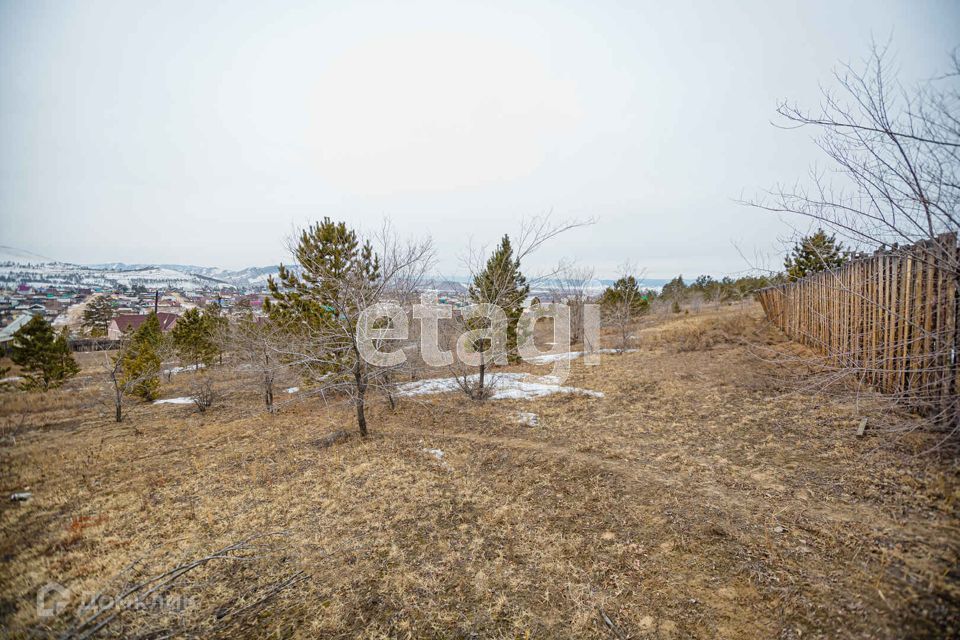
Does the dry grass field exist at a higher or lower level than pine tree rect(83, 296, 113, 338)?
lower

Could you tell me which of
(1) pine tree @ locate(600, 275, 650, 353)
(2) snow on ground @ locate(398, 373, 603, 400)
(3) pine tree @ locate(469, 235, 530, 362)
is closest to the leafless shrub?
(2) snow on ground @ locate(398, 373, 603, 400)

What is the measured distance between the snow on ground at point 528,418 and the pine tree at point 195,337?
16.4 meters

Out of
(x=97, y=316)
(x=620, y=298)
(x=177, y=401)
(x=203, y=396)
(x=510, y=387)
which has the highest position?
(x=620, y=298)

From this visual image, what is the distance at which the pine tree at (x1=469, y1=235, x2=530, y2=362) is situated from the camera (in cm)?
856

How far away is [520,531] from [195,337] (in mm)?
19852

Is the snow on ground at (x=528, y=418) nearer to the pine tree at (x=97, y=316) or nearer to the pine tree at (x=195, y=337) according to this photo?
the pine tree at (x=195, y=337)

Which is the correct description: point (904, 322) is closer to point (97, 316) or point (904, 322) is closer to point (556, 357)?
point (556, 357)

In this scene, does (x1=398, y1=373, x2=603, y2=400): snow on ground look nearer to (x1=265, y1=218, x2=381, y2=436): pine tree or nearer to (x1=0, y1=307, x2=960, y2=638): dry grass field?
(x1=0, y1=307, x2=960, y2=638): dry grass field

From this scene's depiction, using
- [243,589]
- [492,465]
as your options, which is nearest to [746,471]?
[492,465]

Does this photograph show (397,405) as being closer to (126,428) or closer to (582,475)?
(582,475)

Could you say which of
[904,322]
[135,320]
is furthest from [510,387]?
[135,320]

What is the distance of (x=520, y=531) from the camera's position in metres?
3.61

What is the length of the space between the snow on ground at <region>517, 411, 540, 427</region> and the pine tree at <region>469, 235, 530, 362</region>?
2314 mm

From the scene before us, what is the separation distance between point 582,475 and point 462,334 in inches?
201
